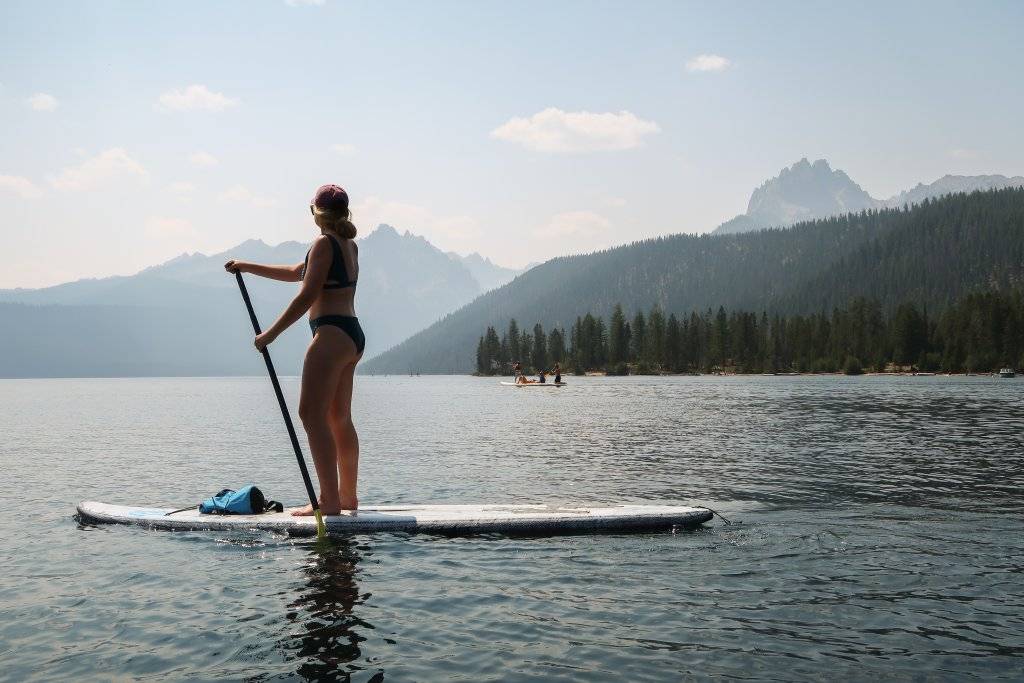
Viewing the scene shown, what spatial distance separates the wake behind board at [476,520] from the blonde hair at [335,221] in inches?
186

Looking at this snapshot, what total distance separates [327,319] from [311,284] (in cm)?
68

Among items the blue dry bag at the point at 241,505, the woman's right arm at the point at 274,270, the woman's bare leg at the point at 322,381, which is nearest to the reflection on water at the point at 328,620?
the woman's bare leg at the point at 322,381

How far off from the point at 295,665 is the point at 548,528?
631 cm

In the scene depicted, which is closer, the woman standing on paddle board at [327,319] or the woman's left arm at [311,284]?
the woman's left arm at [311,284]

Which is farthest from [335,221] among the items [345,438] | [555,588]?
[555,588]

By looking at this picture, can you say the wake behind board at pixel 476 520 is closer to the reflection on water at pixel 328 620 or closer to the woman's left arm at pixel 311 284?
the reflection on water at pixel 328 620

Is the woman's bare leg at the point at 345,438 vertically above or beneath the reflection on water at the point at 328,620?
above

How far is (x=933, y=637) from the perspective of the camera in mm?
8039

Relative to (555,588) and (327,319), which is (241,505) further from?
(555,588)

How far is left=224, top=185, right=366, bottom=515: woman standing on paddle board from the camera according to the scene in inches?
464

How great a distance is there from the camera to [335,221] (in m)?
12.0

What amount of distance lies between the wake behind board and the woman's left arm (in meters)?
3.35

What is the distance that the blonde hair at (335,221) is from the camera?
12.0 m

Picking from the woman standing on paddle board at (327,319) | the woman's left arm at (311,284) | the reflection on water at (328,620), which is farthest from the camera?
the woman standing on paddle board at (327,319)
